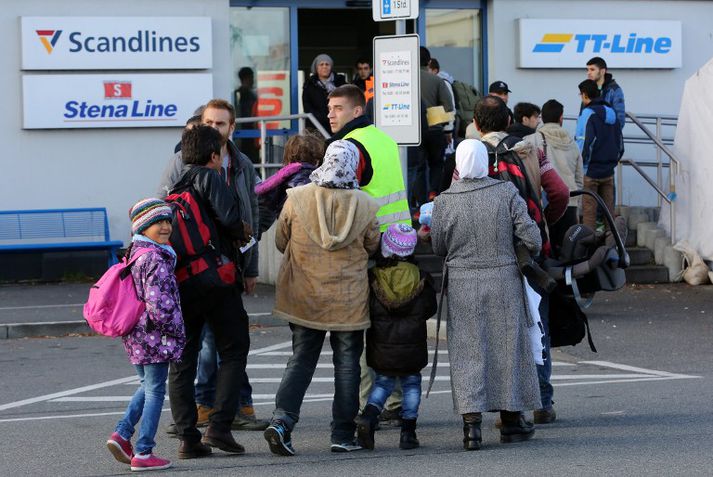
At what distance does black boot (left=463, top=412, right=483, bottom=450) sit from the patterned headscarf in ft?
4.62

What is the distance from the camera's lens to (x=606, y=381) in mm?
10133

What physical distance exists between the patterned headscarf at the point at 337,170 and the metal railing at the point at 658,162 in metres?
10.2

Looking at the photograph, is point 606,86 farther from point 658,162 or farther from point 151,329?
point 151,329

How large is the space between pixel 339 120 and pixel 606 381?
10.4ft

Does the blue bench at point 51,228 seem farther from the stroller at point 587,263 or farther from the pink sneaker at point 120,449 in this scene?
the pink sneaker at point 120,449

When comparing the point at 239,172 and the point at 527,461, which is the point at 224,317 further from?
the point at 527,461

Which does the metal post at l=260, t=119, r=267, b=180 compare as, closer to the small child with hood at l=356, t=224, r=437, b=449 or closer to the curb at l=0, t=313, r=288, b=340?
the curb at l=0, t=313, r=288, b=340

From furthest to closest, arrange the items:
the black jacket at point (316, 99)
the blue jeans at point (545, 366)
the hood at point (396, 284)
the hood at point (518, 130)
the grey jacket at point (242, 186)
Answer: the black jacket at point (316, 99), the hood at point (518, 130), the blue jeans at point (545, 366), the grey jacket at point (242, 186), the hood at point (396, 284)

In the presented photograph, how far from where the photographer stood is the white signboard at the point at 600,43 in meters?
19.4

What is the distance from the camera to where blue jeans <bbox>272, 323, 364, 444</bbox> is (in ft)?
24.8

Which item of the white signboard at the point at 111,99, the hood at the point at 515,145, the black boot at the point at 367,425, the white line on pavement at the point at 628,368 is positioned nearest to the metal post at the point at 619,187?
the white signboard at the point at 111,99

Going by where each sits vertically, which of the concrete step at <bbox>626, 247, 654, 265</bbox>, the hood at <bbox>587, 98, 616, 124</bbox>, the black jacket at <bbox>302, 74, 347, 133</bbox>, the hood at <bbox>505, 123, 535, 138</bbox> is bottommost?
the concrete step at <bbox>626, 247, 654, 265</bbox>

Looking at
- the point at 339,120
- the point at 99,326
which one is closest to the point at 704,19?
the point at 339,120

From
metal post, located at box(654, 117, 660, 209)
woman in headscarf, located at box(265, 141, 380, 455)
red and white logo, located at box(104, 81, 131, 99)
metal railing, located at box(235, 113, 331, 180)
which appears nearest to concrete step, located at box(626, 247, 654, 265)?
metal post, located at box(654, 117, 660, 209)
